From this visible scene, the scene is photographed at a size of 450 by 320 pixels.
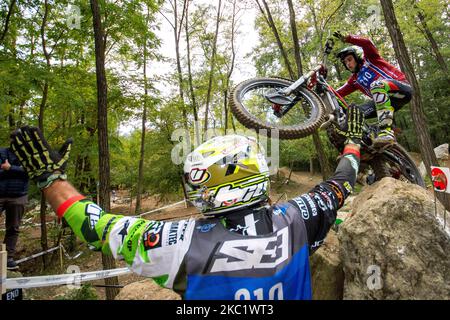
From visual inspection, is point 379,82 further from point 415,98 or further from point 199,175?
point 199,175

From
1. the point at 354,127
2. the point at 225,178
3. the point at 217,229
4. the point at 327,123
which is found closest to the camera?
the point at 217,229

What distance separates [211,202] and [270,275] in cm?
49

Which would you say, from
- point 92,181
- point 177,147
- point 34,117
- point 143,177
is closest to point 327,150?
point 177,147

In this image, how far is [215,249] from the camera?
146cm

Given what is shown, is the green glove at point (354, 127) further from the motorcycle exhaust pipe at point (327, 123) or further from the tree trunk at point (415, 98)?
the tree trunk at point (415, 98)

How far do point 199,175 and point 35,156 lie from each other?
3.04 ft

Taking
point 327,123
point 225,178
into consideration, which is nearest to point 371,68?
point 327,123

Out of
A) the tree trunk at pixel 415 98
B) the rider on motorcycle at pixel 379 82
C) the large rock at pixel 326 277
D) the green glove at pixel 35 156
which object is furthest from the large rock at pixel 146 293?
the tree trunk at pixel 415 98

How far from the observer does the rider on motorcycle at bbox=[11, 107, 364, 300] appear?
1.44 m

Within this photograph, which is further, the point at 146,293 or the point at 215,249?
the point at 146,293

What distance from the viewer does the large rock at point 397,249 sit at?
2.92 meters

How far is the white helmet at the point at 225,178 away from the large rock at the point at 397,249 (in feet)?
6.62

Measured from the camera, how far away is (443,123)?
20.8 metres
